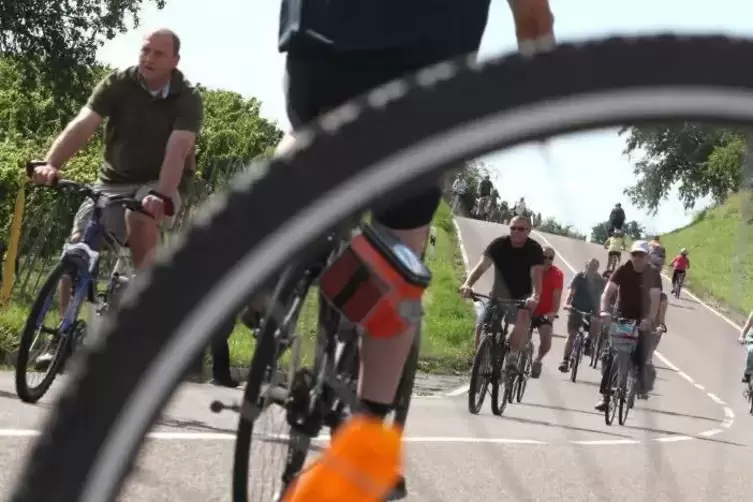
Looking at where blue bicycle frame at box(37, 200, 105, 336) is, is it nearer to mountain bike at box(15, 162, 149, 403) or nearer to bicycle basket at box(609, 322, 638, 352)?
mountain bike at box(15, 162, 149, 403)

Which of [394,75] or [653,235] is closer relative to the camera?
[653,235]

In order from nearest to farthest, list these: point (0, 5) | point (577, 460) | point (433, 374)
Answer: point (577, 460), point (433, 374), point (0, 5)

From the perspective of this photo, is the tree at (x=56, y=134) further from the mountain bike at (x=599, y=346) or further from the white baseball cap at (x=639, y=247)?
the white baseball cap at (x=639, y=247)

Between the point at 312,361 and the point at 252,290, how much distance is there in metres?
0.54

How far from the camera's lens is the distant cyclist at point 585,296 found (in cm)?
120

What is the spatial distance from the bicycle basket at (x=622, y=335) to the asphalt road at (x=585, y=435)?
32mm

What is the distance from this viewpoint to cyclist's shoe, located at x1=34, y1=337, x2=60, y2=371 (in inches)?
225

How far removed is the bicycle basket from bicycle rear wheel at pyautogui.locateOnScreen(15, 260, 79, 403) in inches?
180

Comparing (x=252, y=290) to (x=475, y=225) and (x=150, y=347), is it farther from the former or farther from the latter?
(x=475, y=225)

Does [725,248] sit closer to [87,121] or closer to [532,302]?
[532,302]

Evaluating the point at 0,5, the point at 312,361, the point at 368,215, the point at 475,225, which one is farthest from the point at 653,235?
the point at 0,5

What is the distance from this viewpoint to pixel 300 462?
1.37m

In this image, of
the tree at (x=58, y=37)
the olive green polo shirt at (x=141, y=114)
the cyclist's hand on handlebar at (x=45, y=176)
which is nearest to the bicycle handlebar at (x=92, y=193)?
the cyclist's hand on handlebar at (x=45, y=176)

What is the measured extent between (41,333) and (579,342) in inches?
181
